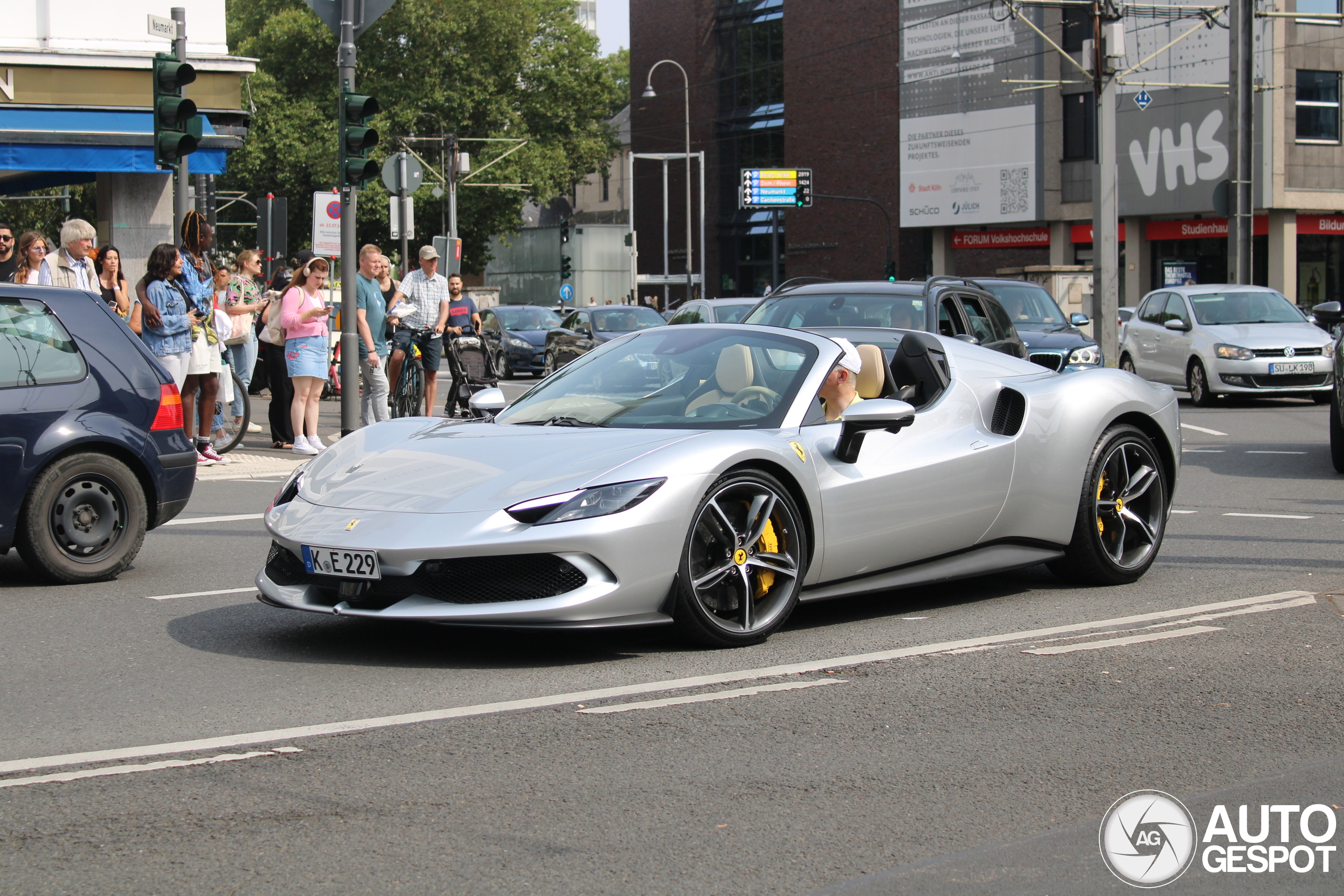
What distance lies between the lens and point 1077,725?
16.0 feet

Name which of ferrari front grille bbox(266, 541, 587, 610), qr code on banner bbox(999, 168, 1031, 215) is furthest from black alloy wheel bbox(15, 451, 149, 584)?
qr code on banner bbox(999, 168, 1031, 215)

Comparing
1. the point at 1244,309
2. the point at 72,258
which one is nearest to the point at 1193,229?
the point at 1244,309

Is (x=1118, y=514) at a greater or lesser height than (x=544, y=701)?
greater

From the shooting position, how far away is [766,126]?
7244 cm

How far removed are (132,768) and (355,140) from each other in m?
9.96

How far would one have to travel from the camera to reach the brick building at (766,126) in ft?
212

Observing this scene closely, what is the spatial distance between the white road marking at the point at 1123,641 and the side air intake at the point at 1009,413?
3.81 ft

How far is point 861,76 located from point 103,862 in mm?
63995

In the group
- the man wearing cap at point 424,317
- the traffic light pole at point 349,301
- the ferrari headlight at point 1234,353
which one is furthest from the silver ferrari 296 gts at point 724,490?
the ferrari headlight at point 1234,353

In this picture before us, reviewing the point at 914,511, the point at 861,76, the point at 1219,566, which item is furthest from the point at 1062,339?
the point at 861,76

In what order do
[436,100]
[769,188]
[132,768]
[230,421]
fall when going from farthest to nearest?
[769,188] < [436,100] < [230,421] < [132,768]

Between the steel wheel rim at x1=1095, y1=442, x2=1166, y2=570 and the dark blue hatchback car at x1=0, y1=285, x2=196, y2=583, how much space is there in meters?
4.57

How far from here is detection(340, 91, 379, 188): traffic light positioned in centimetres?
1359

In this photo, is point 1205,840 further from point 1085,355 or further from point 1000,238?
point 1000,238
